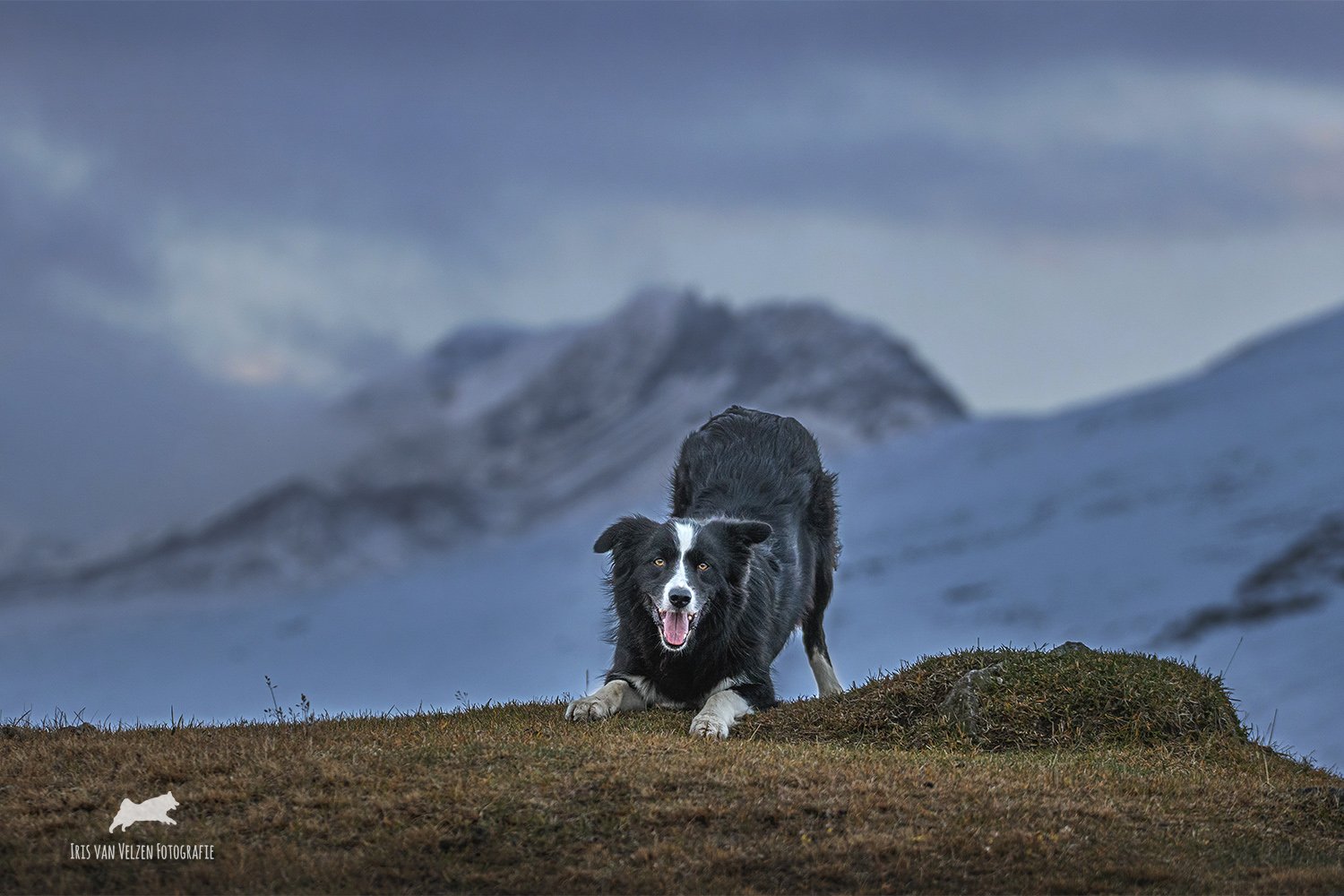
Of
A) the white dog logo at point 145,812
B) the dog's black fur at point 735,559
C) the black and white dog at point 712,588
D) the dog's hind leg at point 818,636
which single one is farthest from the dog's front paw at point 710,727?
the white dog logo at point 145,812

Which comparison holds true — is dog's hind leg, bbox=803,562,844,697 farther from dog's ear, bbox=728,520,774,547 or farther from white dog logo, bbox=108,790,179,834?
white dog logo, bbox=108,790,179,834

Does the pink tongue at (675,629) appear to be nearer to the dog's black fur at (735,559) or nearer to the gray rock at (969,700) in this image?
the dog's black fur at (735,559)

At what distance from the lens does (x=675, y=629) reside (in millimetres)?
13227

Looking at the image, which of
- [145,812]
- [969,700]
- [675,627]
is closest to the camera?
[145,812]

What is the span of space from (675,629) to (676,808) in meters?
3.46

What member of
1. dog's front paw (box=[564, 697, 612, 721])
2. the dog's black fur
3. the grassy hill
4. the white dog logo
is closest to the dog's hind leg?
the dog's black fur

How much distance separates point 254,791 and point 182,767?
0.88m

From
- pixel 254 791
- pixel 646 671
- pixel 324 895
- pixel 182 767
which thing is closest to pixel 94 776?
pixel 182 767

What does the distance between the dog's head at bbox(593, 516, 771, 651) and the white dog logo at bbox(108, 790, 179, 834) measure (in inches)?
183

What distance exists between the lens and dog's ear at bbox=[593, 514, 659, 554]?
13836 millimetres

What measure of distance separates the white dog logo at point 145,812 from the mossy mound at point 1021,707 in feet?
16.8

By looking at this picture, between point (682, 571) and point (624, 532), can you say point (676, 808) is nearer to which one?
point (682, 571)

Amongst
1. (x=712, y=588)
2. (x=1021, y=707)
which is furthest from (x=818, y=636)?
(x=1021, y=707)

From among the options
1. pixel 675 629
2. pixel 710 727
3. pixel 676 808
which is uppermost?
pixel 675 629
